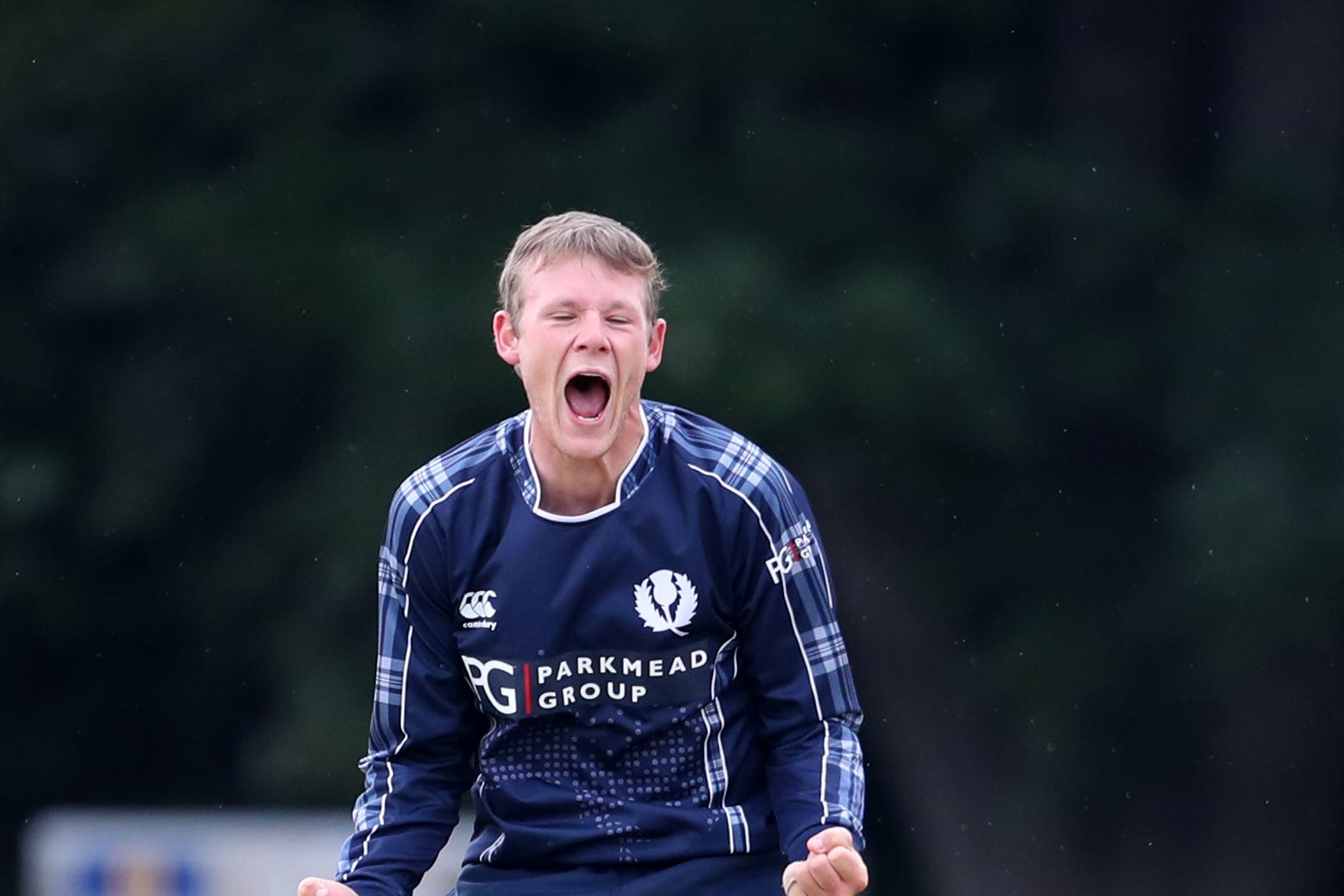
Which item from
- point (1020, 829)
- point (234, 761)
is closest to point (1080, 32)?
point (1020, 829)

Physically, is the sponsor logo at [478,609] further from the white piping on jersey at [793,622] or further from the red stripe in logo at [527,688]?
the white piping on jersey at [793,622]

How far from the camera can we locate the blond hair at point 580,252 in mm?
3568

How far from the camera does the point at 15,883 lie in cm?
1142

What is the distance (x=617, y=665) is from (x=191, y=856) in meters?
5.45

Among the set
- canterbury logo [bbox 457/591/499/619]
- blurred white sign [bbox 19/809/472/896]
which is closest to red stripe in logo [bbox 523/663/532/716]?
canterbury logo [bbox 457/591/499/619]

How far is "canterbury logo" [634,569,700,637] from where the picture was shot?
139 inches

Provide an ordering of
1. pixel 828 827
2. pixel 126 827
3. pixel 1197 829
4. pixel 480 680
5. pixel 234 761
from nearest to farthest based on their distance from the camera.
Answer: pixel 828 827 < pixel 480 680 < pixel 126 827 < pixel 1197 829 < pixel 234 761

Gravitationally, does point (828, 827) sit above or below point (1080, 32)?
below

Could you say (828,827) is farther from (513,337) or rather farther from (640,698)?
(513,337)

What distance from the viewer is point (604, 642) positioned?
3.53 meters

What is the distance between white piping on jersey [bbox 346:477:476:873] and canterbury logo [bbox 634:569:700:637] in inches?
13.3

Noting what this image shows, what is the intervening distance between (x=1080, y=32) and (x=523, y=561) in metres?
7.00

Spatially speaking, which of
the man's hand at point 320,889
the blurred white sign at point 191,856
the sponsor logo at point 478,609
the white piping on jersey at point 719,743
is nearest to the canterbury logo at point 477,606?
the sponsor logo at point 478,609

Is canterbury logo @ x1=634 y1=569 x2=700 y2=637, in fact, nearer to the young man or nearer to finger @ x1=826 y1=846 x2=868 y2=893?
the young man
